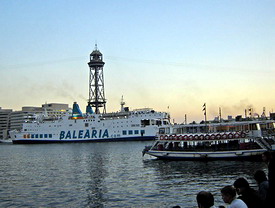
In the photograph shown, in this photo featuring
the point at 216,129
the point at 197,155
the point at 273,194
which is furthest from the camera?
the point at 216,129

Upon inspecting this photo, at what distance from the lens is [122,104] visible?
133375 millimetres

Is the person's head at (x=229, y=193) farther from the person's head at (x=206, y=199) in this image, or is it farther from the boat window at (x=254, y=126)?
the boat window at (x=254, y=126)

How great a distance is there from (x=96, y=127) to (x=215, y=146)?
232 feet

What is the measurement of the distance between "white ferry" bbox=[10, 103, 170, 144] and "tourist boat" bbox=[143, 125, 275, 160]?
55.7 m

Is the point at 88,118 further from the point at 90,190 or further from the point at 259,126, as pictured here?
the point at 90,190

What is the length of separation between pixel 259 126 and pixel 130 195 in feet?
89.0

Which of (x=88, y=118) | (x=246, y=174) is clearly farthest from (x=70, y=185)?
(x=88, y=118)

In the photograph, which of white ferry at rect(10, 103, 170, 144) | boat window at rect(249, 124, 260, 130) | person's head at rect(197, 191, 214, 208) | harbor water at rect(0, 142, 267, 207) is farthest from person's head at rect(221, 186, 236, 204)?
white ferry at rect(10, 103, 170, 144)

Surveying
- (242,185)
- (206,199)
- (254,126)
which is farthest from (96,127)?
(206,199)

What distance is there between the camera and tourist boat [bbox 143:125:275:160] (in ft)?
126

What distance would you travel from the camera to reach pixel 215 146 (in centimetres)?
4066

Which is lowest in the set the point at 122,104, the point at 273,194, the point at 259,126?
the point at 273,194

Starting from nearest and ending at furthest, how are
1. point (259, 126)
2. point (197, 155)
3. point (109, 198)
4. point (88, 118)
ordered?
point (109, 198), point (197, 155), point (259, 126), point (88, 118)

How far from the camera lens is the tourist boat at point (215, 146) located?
126ft
